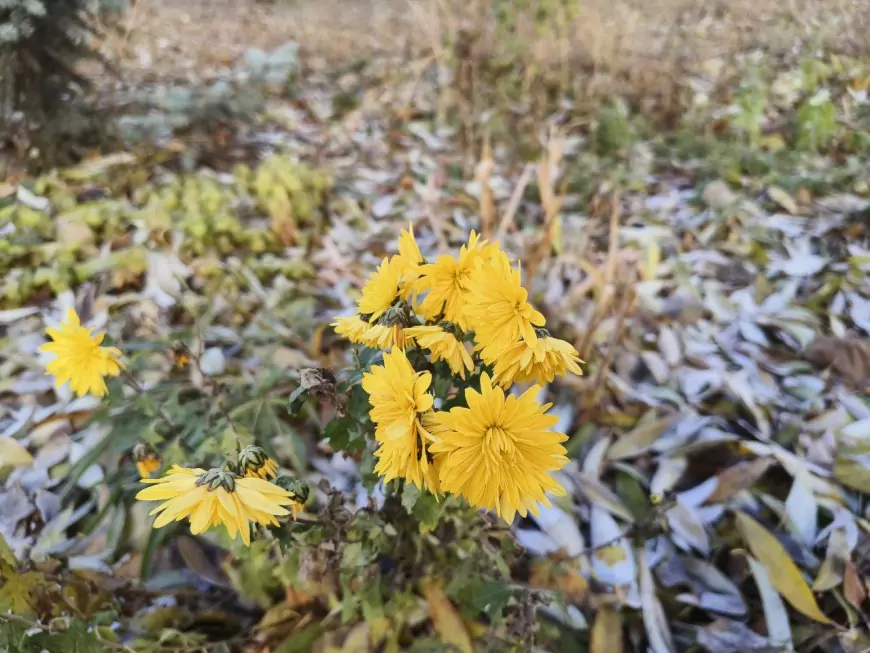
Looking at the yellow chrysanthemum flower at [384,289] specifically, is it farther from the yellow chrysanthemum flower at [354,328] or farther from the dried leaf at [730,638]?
the dried leaf at [730,638]

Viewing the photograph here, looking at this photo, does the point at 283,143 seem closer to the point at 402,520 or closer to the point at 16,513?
the point at 16,513

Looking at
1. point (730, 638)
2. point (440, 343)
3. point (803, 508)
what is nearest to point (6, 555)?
point (440, 343)

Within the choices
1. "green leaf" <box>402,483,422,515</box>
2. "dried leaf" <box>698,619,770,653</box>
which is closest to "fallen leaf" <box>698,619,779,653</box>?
"dried leaf" <box>698,619,770,653</box>

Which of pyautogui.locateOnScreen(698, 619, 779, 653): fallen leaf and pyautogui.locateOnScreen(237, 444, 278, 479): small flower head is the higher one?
pyautogui.locateOnScreen(237, 444, 278, 479): small flower head

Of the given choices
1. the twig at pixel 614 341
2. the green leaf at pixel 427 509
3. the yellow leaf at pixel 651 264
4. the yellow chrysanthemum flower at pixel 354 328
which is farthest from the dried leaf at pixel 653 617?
the yellow leaf at pixel 651 264

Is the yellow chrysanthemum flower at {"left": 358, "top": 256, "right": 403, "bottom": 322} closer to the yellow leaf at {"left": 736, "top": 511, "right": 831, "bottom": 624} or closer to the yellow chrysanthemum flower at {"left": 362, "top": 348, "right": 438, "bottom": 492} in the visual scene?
the yellow chrysanthemum flower at {"left": 362, "top": 348, "right": 438, "bottom": 492}

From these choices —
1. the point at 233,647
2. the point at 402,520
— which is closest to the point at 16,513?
the point at 233,647

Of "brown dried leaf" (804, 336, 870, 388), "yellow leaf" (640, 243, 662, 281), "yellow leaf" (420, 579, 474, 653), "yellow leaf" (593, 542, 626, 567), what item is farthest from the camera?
"yellow leaf" (640, 243, 662, 281)
